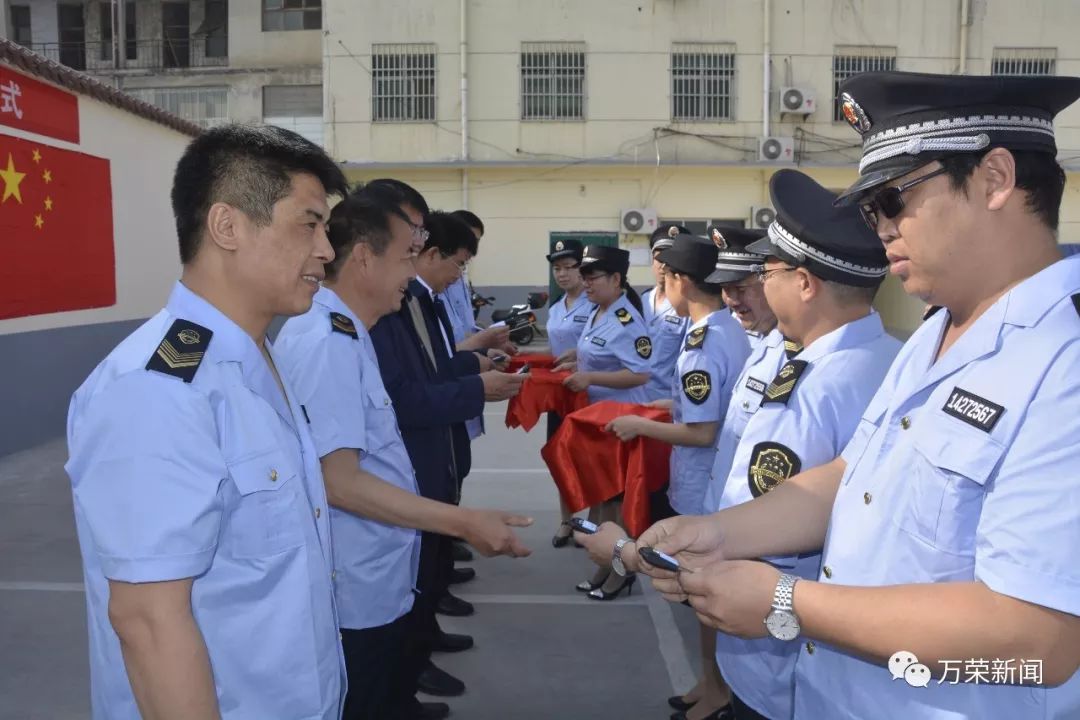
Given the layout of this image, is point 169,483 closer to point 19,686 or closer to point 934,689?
point 934,689

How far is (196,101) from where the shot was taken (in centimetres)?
2058

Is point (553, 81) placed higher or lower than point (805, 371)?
higher

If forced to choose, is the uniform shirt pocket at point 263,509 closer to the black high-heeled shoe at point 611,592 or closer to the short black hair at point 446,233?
the short black hair at point 446,233

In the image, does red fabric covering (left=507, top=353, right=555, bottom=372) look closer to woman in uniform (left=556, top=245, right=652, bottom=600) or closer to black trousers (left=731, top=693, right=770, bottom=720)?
woman in uniform (left=556, top=245, right=652, bottom=600)

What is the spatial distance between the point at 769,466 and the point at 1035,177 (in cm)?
109

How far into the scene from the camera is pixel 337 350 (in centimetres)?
244

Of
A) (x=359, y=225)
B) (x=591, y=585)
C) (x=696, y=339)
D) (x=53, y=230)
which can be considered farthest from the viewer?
(x=53, y=230)

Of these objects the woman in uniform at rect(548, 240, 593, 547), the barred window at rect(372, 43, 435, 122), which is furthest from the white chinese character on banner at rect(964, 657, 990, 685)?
Result: the barred window at rect(372, 43, 435, 122)

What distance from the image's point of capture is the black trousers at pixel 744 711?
2.33 m

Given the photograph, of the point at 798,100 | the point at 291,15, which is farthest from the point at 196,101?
the point at 798,100

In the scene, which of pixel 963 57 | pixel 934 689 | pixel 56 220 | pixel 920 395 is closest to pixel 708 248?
pixel 920 395

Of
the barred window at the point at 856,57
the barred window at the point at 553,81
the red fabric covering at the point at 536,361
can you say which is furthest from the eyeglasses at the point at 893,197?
the barred window at the point at 856,57

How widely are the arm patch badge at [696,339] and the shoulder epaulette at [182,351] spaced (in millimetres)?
2499

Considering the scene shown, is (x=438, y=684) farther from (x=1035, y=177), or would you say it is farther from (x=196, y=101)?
(x=196, y=101)
